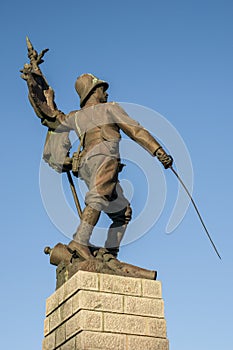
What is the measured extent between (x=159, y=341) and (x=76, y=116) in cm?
380

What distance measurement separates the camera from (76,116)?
10.0m

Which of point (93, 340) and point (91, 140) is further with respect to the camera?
point (91, 140)

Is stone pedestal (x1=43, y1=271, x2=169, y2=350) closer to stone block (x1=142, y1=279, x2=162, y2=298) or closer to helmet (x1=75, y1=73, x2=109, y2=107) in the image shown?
stone block (x1=142, y1=279, x2=162, y2=298)

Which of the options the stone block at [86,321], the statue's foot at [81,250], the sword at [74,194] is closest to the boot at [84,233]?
the statue's foot at [81,250]

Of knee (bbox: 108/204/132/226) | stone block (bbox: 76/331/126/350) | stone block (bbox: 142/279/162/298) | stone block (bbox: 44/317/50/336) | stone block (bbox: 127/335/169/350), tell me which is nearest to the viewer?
stone block (bbox: 76/331/126/350)

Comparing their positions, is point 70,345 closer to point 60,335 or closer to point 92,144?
point 60,335

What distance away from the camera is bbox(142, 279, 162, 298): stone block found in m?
8.66

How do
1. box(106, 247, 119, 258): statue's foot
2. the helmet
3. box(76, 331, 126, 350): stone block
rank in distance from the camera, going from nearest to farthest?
box(76, 331, 126, 350): stone block
box(106, 247, 119, 258): statue's foot
the helmet

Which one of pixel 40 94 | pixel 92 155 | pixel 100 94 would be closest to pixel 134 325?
pixel 92 155

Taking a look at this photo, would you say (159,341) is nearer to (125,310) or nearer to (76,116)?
(125,310)

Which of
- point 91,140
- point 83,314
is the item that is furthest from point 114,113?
point 83,314

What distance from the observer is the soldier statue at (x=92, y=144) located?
8977mm

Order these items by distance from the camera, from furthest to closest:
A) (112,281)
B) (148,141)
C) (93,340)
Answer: (148,141)
(112,281)
(93,340)

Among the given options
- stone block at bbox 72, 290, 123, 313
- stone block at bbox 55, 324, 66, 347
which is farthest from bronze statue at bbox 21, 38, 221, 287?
stone block at bbox 55, 324, 66, 347
